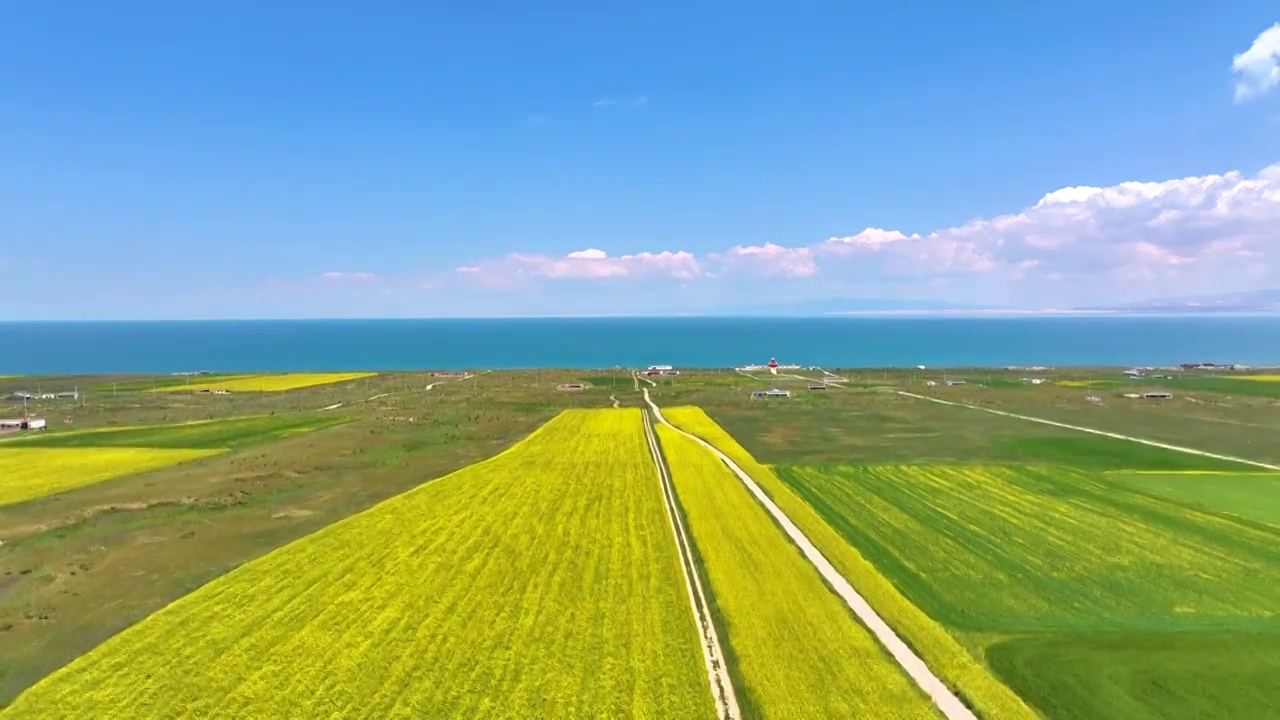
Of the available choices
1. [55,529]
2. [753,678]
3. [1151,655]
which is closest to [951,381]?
[1151,655]

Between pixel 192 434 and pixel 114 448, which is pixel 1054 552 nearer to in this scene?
pixel 114 448

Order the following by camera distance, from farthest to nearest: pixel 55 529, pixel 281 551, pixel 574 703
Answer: pixel 55 529 < pixel 281 551 < pixel 574 703

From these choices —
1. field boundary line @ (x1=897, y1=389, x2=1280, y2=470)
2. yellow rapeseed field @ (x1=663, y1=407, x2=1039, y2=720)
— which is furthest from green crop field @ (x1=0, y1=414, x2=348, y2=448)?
field boundary line @ (x1=897, y1=389, x2=1280, y2=470)

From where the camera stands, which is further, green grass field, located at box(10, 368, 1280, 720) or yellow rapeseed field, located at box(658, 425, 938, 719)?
green grass field, located at box(10, 368, 1280, 720)

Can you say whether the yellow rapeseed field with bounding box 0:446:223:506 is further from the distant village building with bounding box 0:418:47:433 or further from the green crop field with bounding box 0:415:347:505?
the distant village building with bounding box 0:418:47:433

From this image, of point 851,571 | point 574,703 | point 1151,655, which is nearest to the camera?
point 574,703

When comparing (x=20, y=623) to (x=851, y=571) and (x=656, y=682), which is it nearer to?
(x=656, y=682)

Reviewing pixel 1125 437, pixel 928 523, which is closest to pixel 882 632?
pixel 928 523
